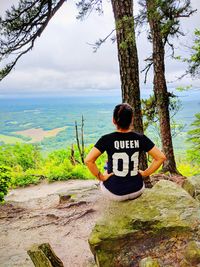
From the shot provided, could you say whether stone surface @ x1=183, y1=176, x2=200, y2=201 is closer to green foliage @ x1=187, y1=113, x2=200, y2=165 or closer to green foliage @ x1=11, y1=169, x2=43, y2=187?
green foliage @ x1=11, y1=169, x2=43, y2=187

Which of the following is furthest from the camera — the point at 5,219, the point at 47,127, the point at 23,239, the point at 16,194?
the point at 47,127

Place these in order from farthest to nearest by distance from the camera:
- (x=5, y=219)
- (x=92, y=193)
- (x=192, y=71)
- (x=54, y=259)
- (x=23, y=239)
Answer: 1. (x=192, y=71)
2. (x=92, y=193)
3. (x=5, y=219)
4. (x=23, y=239)
5. (x=54, y=259)

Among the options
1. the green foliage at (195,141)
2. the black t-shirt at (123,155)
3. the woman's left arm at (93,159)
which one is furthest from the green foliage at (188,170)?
the woman's left arm at (93,159)

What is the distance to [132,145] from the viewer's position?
368cm

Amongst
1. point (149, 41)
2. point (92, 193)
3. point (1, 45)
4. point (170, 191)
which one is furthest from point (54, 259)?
point (149, 41)

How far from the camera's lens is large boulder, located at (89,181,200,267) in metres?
3.19

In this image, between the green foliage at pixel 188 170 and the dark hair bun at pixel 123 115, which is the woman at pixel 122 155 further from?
the green foliage at pixel 188 170

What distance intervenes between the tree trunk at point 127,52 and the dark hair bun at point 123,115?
2.86 meters

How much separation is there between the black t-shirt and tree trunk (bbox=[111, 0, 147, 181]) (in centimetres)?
295

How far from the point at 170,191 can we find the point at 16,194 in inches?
295

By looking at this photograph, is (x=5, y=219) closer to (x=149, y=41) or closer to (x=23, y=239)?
(x=23, y=239)

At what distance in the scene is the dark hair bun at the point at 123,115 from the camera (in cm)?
357

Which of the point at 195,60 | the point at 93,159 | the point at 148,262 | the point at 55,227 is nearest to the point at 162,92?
the point at 195,60

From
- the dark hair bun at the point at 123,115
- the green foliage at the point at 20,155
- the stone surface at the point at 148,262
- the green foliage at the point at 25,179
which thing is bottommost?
the green foliage at the point at 20,155
